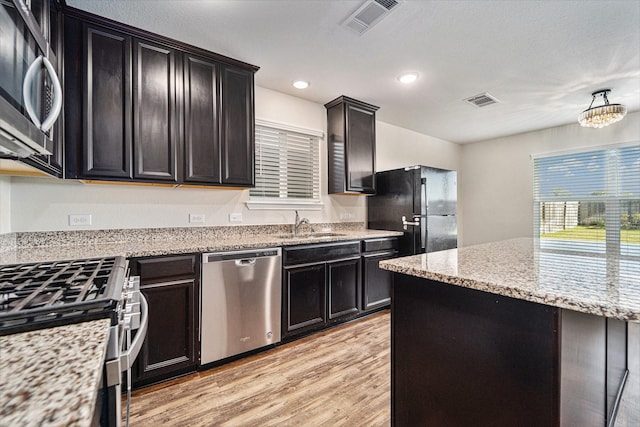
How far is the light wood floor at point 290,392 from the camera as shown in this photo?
1.63 m

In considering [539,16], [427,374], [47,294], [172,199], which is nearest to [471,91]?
[539,16]

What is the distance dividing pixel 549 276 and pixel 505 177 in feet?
15.7

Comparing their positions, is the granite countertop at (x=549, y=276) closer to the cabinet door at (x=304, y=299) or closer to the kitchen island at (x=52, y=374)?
the kitchen island at (x=52, y=374)

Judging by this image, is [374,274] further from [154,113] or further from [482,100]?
[154,113]

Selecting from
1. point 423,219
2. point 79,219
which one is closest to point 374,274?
point 423,219

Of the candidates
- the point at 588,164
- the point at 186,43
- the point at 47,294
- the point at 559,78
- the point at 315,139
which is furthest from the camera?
the point at 588,164

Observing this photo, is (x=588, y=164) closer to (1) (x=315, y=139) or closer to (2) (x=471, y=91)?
(2) (x=471, y=91)

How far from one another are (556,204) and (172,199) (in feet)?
17.9

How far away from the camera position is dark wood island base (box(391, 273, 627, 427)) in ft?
2.93

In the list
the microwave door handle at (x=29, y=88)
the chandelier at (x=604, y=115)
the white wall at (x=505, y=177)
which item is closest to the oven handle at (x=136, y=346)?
the microwave door handle at (x=29, y=88)

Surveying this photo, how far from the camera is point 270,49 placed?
2.40 metres

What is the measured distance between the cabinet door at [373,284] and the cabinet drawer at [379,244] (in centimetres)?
7

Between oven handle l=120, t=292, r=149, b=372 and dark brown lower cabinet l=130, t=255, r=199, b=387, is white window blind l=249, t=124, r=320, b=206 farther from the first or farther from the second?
oven handle l=120, t=292, r=149, b=372

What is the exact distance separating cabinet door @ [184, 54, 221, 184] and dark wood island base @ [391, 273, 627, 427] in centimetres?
188
